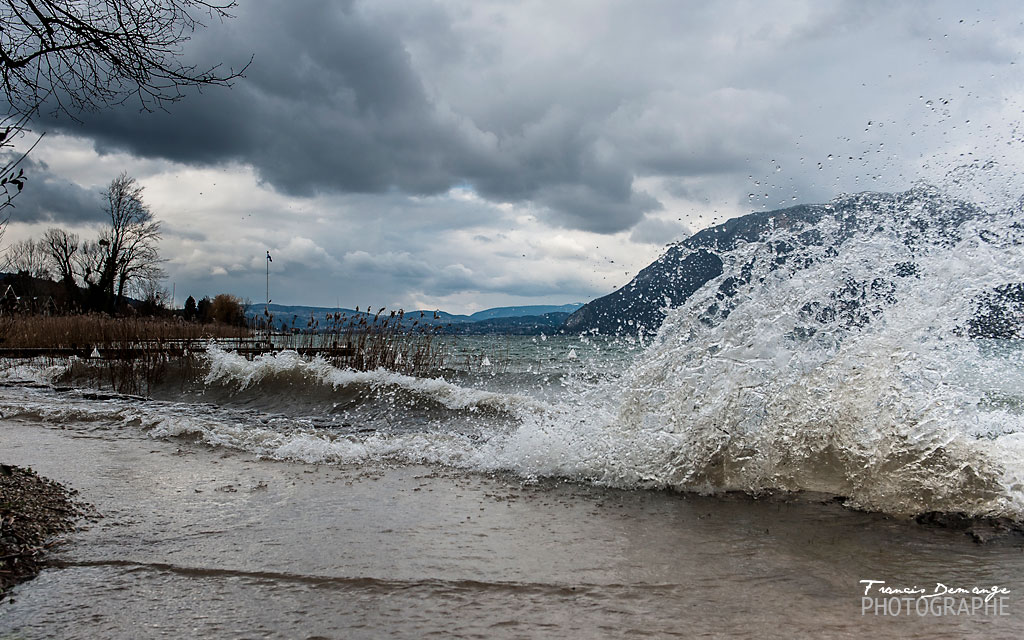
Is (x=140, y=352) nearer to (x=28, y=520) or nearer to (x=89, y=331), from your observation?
(x=89, y=331)

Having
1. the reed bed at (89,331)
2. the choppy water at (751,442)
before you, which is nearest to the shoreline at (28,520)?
the choppy water at (751,442)

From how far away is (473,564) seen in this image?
10.6ft

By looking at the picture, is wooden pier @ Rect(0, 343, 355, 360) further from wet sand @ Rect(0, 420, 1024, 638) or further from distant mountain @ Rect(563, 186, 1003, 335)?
wet sand @ Rect(0, 420, 1024, 638)

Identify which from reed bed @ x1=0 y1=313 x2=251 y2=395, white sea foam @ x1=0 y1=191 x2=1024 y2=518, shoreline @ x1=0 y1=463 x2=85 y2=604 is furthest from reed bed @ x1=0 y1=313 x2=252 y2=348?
shoreline @ x1=0 y1=463 x2=85 y2=604

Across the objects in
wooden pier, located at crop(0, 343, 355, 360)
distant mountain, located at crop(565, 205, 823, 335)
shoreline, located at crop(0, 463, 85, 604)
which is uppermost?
distant mountain, located at crop(565, 205, 823, 335)

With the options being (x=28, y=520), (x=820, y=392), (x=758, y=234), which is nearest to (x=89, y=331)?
(x=28, y=520)

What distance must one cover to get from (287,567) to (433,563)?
72cm

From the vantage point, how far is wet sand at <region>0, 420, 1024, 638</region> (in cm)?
257

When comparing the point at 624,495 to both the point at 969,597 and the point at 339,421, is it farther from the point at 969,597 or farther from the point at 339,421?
the point at 339,421

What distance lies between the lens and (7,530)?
329cm

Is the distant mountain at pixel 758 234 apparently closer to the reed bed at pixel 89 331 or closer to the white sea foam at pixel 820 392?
the white sea foam at pixel 820 392

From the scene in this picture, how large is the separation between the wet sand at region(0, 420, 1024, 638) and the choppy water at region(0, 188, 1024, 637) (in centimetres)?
3

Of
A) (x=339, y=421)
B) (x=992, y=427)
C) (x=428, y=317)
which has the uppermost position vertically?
(x=428, y=317)

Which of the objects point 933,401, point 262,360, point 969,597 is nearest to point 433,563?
point 969,597
